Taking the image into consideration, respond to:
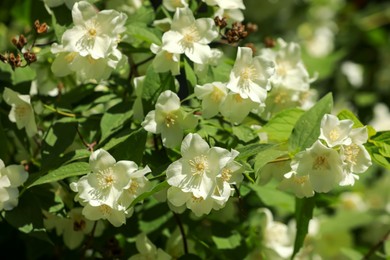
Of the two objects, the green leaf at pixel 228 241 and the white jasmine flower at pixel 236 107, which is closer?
the white jasmine flower at pixel 236 107

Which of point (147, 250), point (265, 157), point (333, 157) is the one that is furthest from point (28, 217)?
point (333, 157)

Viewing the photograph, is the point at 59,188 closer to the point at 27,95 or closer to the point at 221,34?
the point at 27,95

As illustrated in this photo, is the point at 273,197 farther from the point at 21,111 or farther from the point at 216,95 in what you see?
the point at 21,111

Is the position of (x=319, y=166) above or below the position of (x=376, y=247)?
above

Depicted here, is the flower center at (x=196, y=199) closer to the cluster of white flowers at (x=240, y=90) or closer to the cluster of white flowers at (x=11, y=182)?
the cluster of white flowers at (x=240, y=90)

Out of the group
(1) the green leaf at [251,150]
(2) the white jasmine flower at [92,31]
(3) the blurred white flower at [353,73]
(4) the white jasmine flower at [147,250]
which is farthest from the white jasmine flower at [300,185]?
(3) the blurred white flower at [353,73]

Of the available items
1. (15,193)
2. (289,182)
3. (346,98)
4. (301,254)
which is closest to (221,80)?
(289,182)
